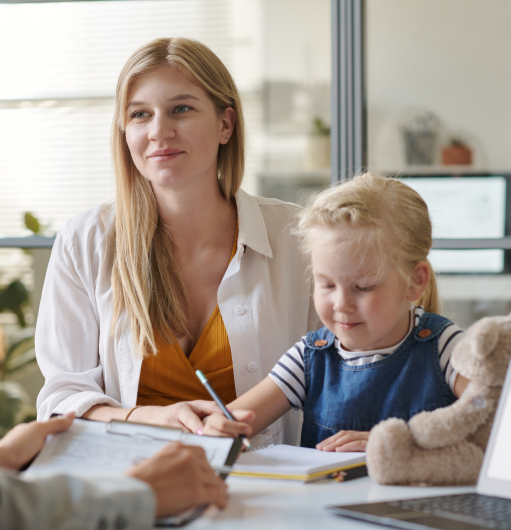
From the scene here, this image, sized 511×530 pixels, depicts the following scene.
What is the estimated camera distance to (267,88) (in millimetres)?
2725

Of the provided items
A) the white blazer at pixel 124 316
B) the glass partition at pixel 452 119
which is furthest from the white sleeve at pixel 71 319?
the glass partition at pixel 452 119

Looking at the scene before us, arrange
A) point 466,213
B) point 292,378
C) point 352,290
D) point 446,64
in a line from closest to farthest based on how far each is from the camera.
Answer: point 352,290
point 292,378
point 446,64
point 466,213

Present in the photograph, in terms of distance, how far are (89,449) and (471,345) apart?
59cm

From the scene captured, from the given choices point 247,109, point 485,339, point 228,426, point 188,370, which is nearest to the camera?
point 485,339

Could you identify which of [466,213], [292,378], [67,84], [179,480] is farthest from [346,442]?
[67,84]

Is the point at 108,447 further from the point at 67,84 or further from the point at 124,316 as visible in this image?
the point at 67,84

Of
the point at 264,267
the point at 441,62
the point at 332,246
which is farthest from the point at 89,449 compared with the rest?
the point at 441,62

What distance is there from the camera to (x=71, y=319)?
1.59 meters

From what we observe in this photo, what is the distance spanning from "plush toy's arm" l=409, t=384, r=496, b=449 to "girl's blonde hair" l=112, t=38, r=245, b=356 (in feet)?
2.33

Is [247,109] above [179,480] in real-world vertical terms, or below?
above

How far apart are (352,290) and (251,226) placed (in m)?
0.55

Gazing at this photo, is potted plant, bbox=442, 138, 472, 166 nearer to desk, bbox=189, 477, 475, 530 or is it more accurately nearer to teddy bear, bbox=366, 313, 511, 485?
teddy bear, bbox=366, 313, 511, 485

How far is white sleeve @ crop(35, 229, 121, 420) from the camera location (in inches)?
61.3

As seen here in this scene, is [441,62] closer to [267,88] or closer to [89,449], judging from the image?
[267,88]
